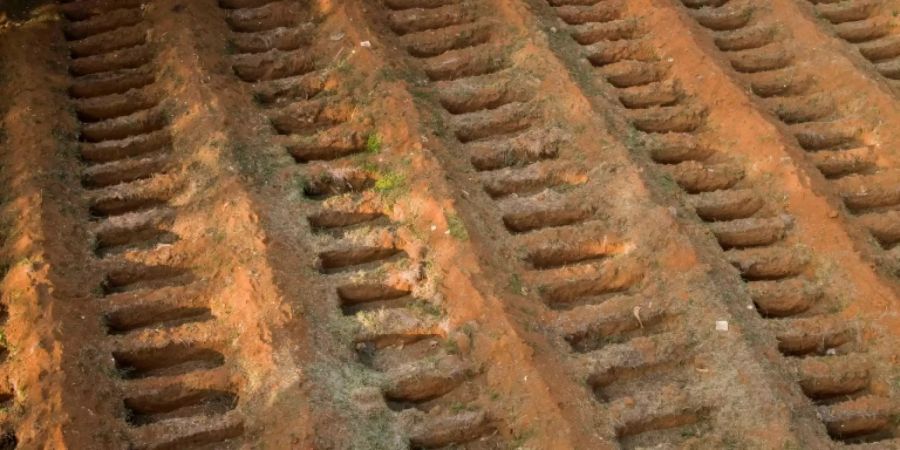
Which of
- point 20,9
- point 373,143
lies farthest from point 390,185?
point 20,9

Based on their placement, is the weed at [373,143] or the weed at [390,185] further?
the weed at [373,143]

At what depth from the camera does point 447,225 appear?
91.0 inches

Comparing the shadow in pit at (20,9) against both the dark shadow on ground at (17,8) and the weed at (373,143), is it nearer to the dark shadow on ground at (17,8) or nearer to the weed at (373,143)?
the dark shadow on ground at (17,8)

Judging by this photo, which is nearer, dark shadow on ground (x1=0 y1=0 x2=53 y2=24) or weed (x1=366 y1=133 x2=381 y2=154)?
weed (x1=366 y1=133 x2=381 y2=154)

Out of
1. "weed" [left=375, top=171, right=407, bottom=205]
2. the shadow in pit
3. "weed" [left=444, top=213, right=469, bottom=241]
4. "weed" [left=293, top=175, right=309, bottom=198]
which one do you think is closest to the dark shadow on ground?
the shadow in pit

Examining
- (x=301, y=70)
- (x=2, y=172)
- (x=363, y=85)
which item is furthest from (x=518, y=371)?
(x=2, y=172)

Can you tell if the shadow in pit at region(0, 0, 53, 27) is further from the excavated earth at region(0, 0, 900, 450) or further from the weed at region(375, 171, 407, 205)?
the weed at region(375, 171, 407, 205)

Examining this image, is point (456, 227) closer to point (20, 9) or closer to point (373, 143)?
point (373, 143)

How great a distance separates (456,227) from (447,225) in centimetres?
2

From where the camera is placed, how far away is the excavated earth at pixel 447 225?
2025 mm

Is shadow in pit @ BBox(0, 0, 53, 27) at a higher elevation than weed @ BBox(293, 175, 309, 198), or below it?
higher

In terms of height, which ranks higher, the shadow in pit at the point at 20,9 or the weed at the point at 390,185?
the shadow in pit at the point at 20,9

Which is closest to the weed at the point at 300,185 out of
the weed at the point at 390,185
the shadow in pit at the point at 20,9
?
the weed at the point at 390,185

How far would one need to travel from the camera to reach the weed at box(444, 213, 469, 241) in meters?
2.28
